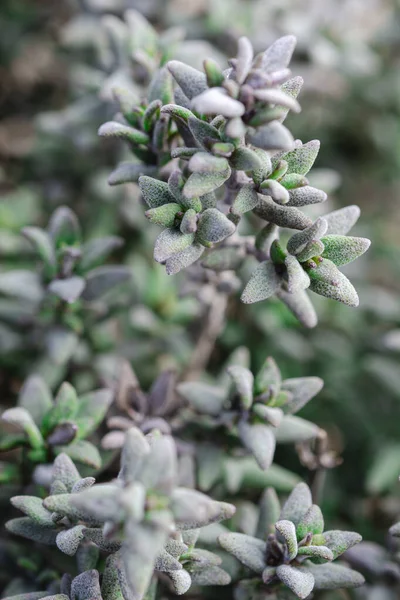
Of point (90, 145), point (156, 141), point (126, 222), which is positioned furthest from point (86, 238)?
point (156, 141)

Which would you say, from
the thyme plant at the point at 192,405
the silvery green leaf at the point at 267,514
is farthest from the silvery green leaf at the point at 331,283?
the silvery green leaf at the point at 267,514

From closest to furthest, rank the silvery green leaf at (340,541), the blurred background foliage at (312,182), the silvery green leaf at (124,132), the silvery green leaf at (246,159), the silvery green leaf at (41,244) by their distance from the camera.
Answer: the silvery green leaf at (246,159) < the silvery green leaf at (340,541) < the silvery green leaf at (124,132) < the silvery green leaf at (41,244) < the blurred background foliage at (312,182)

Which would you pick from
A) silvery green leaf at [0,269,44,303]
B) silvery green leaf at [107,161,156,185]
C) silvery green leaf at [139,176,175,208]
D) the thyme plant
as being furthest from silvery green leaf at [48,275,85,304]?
silvery green leaf at [139,176,175,208]

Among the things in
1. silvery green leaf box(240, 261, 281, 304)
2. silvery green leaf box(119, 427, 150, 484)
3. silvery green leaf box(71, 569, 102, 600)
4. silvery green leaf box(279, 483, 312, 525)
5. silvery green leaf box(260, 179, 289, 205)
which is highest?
silvery green leaf box(260, 179, 289, 205)

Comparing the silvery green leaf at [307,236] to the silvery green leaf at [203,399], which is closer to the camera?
the silvery green leaf at [307,236]

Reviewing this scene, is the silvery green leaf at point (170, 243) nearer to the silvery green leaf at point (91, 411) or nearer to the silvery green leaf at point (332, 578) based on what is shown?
the silvery green leaf at point (91, 411)

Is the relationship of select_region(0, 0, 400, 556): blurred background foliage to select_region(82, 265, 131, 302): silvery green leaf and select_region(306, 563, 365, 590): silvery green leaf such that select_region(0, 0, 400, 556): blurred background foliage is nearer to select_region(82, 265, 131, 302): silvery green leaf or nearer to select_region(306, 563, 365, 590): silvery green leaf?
select_region(82, 265, 131, 302): silvery green leaf
